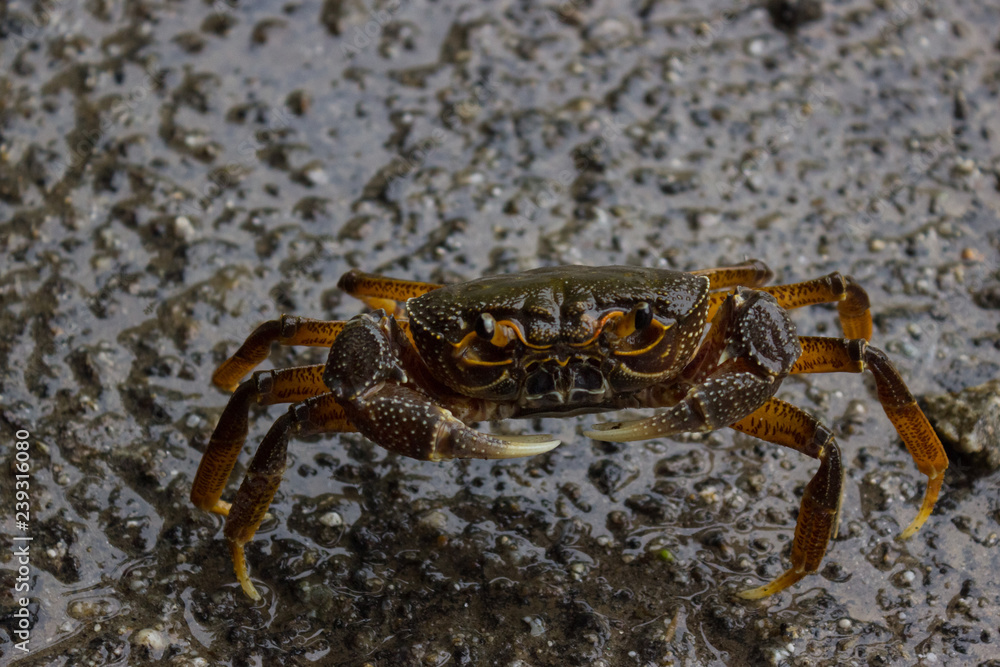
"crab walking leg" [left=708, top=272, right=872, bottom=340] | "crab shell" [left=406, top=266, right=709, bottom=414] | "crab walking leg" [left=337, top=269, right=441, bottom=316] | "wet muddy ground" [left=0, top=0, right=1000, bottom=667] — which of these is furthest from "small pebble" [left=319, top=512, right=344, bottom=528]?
"crab walking leg" [left=708, top=272, right=872, bottom=340]

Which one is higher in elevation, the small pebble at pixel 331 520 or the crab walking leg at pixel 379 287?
the crab walking leg at pixel 379 287

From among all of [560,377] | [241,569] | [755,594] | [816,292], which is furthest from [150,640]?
[816,292]

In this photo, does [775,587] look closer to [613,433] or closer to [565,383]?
[613,433]

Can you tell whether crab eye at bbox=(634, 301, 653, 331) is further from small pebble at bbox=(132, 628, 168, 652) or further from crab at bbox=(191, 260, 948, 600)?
small pebble at bbox=(132, 628, 168, 652)

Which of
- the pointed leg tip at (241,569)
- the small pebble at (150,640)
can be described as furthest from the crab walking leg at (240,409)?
the small pebble at (150,640)

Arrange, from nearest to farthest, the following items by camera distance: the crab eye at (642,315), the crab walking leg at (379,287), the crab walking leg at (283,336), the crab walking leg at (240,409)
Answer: the crab eye at (642,315)
the crab walking leg at (240,409)
the crab walking leg at (283,336)
the crab walking leg at (379,287)

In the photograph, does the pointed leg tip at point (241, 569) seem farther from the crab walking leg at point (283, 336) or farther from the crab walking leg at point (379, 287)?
the crab walking leg at point (379, 287)

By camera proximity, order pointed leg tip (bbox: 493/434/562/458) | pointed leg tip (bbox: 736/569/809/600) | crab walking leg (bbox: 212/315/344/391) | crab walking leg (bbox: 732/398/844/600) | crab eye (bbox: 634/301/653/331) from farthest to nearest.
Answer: crab walking leg (bbox: 212/315/344/391) → pointed leg tip (bbox: 736/569/809/600) → crab walking leg (bbox: 732/398/844/600) → crab eye (bbox: 634/301/653/331) → pointed leg tip (bbox: 493/434/562/458)
